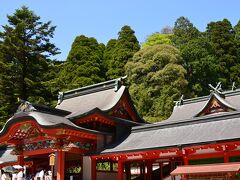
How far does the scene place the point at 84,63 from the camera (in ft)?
170

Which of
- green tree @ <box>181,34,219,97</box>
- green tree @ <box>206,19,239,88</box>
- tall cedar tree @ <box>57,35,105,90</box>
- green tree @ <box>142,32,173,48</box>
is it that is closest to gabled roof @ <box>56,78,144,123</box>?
tall cedar tree @ <box>57,35,105,90</box>

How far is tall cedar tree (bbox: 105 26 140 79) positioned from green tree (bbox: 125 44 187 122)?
5.93 m

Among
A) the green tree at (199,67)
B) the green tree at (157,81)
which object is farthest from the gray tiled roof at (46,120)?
the green tree at (199,67)

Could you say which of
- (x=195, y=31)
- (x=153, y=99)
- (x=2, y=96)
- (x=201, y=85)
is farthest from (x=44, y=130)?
(x=195, y=31)

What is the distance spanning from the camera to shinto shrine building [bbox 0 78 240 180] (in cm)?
1565

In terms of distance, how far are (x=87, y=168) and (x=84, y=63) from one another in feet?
107

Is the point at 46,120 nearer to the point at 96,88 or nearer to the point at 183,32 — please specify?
the point at 96,88

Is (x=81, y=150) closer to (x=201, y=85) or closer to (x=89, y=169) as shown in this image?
(x=89, y=169)

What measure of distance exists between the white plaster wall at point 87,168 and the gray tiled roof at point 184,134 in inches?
61.8

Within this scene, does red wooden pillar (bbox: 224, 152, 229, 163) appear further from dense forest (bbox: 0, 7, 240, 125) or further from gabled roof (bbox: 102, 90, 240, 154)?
dense forest (bbox: 0, 7, 240, 125)

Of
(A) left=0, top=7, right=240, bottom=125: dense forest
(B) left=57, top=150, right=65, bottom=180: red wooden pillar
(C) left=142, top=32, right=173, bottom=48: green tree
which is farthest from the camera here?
(C) left=142, top=32, right=173, bottom=48: green tree

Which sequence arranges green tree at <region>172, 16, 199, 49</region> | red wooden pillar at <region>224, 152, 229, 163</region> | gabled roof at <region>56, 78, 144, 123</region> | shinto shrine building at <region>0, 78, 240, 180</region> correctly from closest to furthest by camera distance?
red wooden pillar at <region>224, 152, 229, 163</region>, shinto shrine building at <region>0, 78, 240, 180</region>, gabled roof at <region>56, 78, 144, 123</region>, green tree at <region>172, 16, 199, 49</region>

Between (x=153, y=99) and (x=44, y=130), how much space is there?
2265cm

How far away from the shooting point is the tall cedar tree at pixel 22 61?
3584 cm
